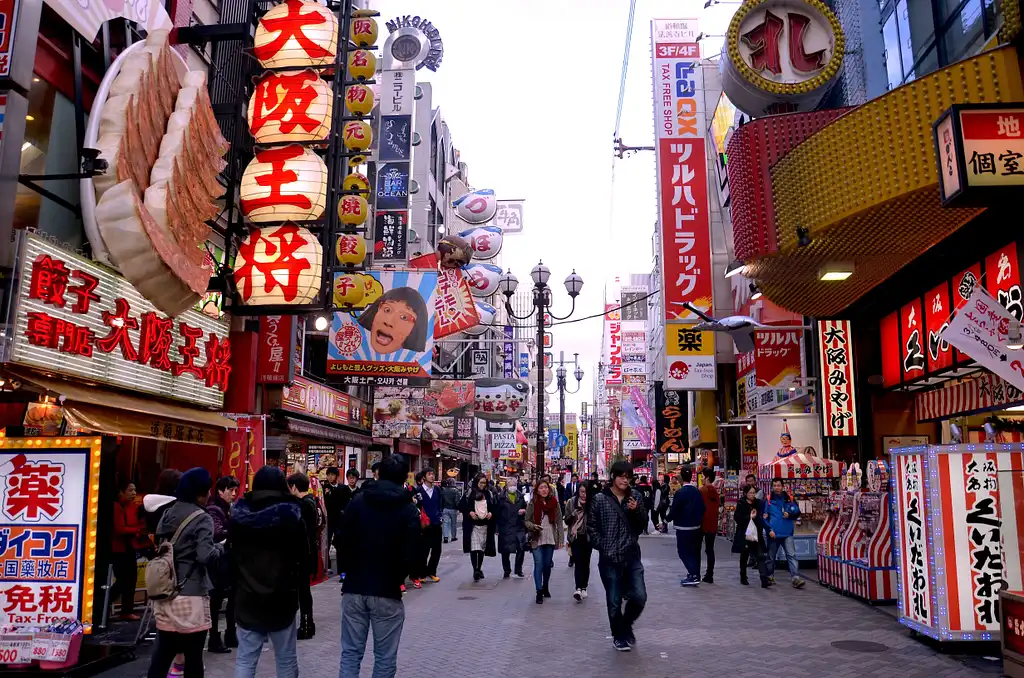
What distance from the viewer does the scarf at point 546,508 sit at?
519 inches

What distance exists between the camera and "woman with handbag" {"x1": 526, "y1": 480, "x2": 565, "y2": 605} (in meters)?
12.7

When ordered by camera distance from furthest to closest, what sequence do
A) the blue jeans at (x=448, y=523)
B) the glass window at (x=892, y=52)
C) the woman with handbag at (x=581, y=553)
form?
the blue jeans at (x=448, y=523)
the glass window at (x=892, y=52)
the woman with handbag at (x=581, y=553)

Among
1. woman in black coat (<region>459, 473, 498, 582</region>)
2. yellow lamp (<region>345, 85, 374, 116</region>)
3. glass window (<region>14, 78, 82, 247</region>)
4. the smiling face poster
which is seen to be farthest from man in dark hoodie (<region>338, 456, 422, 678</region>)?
the smiling face poster

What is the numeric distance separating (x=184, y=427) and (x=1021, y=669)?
11902 millimetres

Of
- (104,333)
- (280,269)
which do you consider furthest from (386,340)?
(104,333)

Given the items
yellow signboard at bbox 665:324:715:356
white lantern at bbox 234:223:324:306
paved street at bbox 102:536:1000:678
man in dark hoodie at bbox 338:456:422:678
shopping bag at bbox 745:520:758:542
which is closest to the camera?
man in dark hoodie at bbox 338:456:422:678

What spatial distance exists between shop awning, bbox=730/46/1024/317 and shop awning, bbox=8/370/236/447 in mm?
10085

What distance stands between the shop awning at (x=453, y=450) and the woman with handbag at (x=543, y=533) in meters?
24.6

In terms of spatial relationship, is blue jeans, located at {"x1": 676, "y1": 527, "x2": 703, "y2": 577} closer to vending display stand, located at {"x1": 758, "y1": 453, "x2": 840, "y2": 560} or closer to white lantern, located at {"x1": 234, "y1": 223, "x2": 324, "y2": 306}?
vending display stand, located at {"x1": 758, "y1": 453, "x2": 840, "y2": 560}

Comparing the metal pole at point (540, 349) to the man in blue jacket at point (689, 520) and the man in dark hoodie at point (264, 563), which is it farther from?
the man in dark hoodie at point (264, 563)

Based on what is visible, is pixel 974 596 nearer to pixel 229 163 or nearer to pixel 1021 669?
pixel 1021 669

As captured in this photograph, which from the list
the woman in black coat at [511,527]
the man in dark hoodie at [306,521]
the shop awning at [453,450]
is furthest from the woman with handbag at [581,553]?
the shop awning at [453,450]

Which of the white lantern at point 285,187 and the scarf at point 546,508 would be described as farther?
the white lantern at point 285,187

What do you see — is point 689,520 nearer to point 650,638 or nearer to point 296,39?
point 650,638
